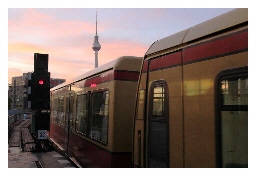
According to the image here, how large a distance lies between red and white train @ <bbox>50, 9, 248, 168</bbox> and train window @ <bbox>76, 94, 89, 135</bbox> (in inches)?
74.2

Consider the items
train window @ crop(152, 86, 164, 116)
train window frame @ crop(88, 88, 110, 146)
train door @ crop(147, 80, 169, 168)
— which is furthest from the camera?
train window frame @ crop(88, 88, 110, 146)

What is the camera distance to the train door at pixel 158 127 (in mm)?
4677

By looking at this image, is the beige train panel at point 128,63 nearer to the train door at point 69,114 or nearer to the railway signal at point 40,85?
the train door at point 69,114

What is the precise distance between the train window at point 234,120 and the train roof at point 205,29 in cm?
65

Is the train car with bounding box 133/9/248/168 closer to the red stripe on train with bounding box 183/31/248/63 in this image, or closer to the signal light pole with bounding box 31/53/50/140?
the red stripe on train with bounding box 183/31/248/63

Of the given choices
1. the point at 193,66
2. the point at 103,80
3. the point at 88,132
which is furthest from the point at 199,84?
the point at 88,132

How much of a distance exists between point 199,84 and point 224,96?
44cm

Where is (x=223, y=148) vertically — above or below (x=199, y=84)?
below

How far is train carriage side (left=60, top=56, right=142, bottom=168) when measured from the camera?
6.68m

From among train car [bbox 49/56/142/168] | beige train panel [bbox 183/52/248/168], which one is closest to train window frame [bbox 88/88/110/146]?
train car [bbox 49/56/142/168]

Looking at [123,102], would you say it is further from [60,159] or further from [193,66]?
[60,159]

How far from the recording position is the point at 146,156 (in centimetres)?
527

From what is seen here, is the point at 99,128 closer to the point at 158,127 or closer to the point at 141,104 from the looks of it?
the point at 141,104

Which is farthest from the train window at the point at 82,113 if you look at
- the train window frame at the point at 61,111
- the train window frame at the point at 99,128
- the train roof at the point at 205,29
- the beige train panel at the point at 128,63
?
the train roof at the point at 205,29
